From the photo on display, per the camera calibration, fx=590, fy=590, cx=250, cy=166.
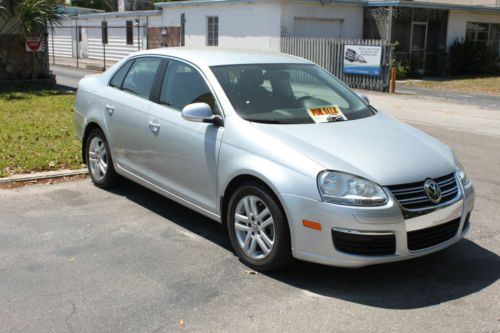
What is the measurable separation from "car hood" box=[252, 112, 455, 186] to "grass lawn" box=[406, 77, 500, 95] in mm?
18085

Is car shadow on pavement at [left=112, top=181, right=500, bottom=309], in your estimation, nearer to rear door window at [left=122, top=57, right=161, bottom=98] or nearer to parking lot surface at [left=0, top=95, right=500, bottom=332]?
parking lot surface at [left=0, top=95, right=500, bottom=332]

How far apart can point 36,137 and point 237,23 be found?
60.8 feet

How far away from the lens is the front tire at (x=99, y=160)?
21.0 ft

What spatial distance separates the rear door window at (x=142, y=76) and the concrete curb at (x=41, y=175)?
1.70 meters

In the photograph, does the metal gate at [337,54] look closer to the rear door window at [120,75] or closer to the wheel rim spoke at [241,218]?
the rear door window at [120,75]

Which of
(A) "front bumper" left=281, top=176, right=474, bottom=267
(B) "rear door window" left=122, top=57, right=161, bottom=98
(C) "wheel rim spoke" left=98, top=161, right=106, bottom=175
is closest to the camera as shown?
(A) "front bumper" left=281, top=176, right=474, bottom=267

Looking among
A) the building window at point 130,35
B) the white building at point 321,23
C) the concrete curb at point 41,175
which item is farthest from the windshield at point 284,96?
the building window at point 130,35

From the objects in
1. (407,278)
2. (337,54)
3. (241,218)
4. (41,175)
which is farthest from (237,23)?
(407,278)

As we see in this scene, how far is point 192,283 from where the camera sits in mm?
4242

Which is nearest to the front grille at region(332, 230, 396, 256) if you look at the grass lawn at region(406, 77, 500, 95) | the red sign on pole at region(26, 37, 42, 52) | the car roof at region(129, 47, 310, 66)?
the car roof at region(129, 47, 310, 66)

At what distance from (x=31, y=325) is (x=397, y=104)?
14.8 m

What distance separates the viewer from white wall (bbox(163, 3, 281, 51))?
24969mm

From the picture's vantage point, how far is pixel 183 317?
12.3ft

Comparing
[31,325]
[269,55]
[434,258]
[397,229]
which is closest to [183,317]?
[31,325]
